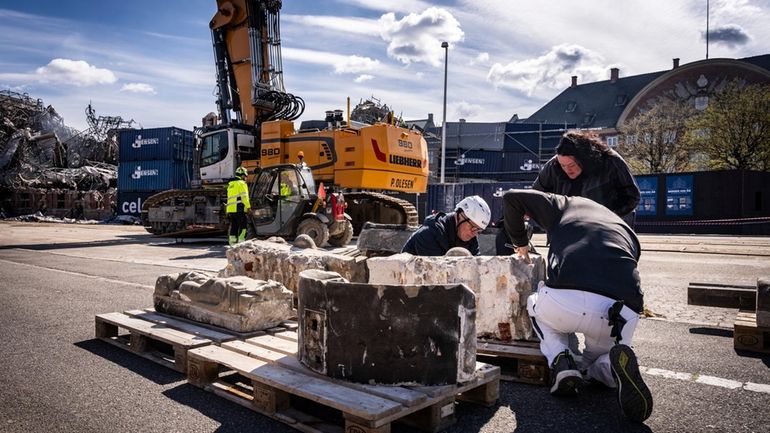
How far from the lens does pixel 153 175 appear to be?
2956 cm

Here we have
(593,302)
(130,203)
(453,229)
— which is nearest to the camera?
(593,302)

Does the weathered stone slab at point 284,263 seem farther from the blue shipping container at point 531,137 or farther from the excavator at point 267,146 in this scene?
the blue shipping container at point 531,137

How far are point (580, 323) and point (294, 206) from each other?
34.2ft

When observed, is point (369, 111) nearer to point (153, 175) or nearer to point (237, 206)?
point (153, 175)

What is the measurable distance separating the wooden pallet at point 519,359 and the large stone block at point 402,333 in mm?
773

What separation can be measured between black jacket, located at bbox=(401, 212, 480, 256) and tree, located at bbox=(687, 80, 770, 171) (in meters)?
25.6

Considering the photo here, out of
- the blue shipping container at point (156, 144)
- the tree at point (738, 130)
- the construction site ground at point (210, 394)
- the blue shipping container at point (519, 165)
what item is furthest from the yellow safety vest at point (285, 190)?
the blue shipping container at point (519, 165)

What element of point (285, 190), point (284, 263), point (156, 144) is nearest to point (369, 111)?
point (156, 144)

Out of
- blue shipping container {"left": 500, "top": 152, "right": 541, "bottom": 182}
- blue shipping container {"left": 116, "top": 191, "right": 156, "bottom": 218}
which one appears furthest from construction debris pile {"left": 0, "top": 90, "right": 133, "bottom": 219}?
blue shipping container {"left": 500, "top": 152, "right": 541, "bottom": 182}

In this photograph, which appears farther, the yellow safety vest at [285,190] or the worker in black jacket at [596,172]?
the yellow safety vest at [285,190]

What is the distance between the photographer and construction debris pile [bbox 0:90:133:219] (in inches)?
1379

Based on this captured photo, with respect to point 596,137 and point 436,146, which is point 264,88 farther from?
point 436,146

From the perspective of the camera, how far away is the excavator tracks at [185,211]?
1712cm

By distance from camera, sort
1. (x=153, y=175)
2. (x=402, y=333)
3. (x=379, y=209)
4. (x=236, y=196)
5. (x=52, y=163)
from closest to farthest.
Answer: (x=402, y=333) → (x=236, y=196) → (x=379, y=209) → (x=153, y=175) → (x=52, y=163)
